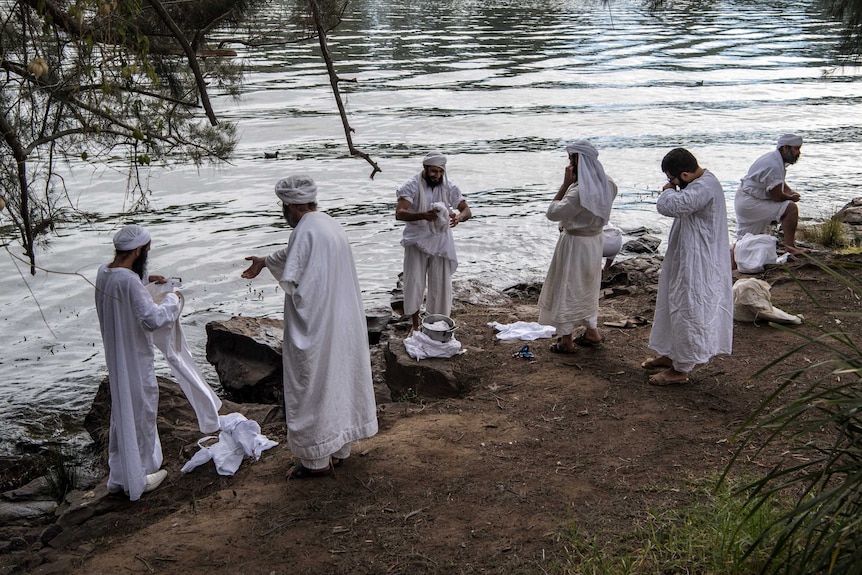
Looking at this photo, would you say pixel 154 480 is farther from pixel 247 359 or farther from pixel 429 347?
pixel 247 359

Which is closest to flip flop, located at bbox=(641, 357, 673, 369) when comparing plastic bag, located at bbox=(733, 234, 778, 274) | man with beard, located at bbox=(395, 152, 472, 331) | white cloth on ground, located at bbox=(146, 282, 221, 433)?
man with beard, located at bbox=(395, 152, 472, 331)

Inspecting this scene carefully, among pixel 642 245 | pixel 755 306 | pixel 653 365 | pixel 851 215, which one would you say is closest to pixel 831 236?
Result: pixel 851 215

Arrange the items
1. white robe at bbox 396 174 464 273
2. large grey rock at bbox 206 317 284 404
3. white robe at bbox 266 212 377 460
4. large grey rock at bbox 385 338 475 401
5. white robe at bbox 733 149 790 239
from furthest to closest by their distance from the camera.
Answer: white robe at bbox 733 149 790 239 < large grey rock at bbox 206 317 284 404 < white robe at bbox 396 174 464 273 < large grey rock at bbox 385 338 475 401 < white robe at bbox 266 212 377 460

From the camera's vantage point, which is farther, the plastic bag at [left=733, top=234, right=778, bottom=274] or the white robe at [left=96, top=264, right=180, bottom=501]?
the plastic bag at [left=733, top=234, right=778, bottom=274]

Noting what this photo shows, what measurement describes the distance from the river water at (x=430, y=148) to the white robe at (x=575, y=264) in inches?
135

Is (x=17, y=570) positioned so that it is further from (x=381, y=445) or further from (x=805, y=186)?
(x=805, y=186)

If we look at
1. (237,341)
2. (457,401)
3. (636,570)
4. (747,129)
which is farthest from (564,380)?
(747,129)

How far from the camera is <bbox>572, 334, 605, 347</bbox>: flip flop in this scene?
765 cm

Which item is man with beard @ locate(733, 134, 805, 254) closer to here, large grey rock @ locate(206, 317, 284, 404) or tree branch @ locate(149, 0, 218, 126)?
large grey rock @ locate(206, 317, 284, 404)

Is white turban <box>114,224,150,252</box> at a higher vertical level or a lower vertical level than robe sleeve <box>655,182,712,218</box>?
higher

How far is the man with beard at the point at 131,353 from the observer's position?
546 cm

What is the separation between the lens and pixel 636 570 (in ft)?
13.1

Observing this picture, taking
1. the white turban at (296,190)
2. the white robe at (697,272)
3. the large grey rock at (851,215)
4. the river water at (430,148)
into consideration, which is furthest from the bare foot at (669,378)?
the large grey rock at (851,215)

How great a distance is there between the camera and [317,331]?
5.27 m
